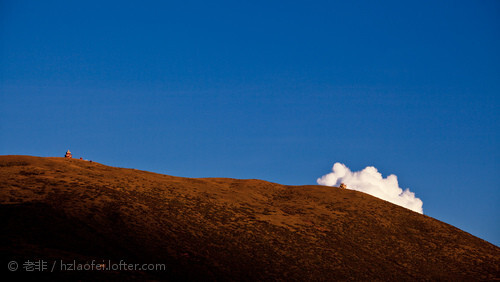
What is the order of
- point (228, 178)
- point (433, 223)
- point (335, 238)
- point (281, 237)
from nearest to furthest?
point (281, 237)
point (335, 238)
point (433, 223)
point (228, 178)

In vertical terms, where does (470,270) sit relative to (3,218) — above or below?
below

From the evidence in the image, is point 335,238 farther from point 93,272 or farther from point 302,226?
point 93,272

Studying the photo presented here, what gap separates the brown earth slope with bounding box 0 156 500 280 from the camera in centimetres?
3341

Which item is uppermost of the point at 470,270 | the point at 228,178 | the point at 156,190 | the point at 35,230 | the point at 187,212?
the point at 228,178

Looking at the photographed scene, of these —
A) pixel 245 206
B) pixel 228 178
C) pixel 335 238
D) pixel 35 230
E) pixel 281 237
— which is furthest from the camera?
pixel 228 178

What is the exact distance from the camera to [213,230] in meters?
44.4

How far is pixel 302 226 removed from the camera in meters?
52.7

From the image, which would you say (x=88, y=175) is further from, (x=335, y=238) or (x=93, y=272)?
(x=335, y=238)

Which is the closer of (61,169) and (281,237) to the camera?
(281,237)

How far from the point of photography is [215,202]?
2130 inches

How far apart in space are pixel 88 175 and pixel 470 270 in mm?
53043

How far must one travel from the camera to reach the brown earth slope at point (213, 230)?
3341 centimetres

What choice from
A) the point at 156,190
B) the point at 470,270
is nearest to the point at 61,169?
the point at 156,190

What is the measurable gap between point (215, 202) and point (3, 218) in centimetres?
2689
